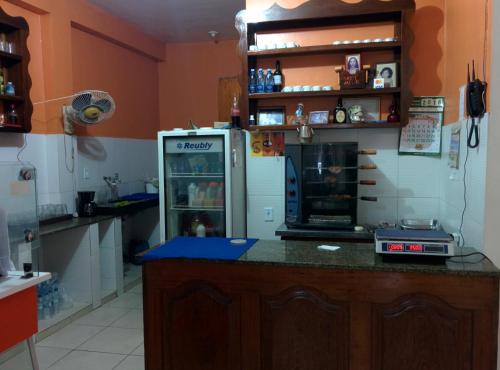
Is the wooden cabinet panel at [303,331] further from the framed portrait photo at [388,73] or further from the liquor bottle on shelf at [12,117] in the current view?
the liquor bottle on shelf at [12,117]

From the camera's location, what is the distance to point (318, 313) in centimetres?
195

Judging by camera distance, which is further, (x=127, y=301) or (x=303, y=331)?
(x=127, y=301)

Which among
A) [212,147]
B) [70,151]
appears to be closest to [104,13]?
[70,151]

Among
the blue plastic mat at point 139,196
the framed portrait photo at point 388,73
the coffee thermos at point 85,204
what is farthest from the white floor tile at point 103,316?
the framed portrait photo at point 388,73

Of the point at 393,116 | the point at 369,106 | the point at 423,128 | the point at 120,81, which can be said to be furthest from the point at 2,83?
the point at 423,128

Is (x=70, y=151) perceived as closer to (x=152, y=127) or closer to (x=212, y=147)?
(x=212, y=147)

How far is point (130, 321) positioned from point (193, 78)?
3248mm

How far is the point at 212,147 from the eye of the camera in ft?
12.3

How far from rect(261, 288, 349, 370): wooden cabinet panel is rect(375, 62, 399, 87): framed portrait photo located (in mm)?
1875

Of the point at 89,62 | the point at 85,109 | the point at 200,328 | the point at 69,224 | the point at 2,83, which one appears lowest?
the point at 200,328

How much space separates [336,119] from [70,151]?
96.6 inches

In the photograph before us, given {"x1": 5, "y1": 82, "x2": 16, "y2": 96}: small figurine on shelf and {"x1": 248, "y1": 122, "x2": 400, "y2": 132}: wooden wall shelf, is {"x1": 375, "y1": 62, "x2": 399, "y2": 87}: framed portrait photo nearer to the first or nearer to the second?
{"x1": 248, "y1": 122, "x2": 400, "y2": 132}: wooden wall shelf

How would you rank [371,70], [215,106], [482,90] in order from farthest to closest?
[215,106] → [371,70] → [482,90]

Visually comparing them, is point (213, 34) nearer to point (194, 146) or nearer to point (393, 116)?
point (194, 146)
